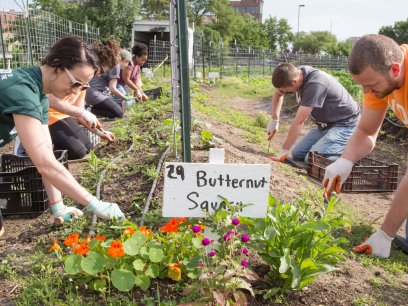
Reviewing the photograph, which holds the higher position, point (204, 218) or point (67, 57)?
point (67, 57)

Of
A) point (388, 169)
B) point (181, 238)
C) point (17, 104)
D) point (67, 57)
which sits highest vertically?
point (67, 57)

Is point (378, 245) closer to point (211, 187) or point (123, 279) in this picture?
point (211, 187)

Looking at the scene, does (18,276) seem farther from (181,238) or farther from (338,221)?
(338,221)

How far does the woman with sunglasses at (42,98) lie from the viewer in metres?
2.39

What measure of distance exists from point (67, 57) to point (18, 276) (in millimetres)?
1232

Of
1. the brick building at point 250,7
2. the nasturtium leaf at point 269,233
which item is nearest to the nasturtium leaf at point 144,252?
the nasturtium leaf at point 269,233

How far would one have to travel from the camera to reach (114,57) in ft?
17.7

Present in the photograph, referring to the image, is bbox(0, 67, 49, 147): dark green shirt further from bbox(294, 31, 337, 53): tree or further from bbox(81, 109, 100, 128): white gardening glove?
bbox(294, 31, 337, 53): tree

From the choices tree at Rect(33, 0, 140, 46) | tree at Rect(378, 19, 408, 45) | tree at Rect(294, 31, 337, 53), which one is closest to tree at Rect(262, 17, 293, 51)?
tree at Rect(294, 31, 337, 53)

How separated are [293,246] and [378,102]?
145 centimetres

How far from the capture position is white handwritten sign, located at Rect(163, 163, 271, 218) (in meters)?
2.05

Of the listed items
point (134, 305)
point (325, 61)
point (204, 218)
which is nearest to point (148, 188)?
point (204, 218)

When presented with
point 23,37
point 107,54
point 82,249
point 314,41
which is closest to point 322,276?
point 82,249

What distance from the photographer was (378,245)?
2.89m
